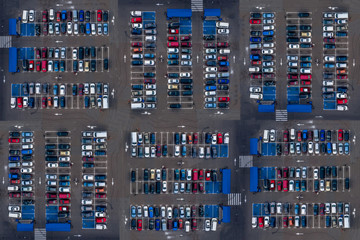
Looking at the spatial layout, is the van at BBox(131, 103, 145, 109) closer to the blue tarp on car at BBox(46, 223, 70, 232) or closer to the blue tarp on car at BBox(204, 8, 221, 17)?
the blue tarp on car at BBox(204, 8, 221, 17)

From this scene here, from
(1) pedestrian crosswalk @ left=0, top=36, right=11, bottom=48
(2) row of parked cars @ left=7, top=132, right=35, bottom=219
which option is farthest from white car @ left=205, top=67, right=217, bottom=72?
(1) pedestrian crosswalk @ left=0, top=36, right=11, bottom=48

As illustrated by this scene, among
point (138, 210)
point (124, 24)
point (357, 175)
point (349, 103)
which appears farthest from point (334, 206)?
point (124, 24)

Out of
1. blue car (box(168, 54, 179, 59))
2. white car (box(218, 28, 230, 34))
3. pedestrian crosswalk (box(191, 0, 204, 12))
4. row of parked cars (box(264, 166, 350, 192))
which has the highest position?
pedestrian crosswalk (box(191, 0, 204, 12))

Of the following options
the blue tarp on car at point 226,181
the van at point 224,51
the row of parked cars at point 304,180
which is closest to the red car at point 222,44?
the van at point 224,51

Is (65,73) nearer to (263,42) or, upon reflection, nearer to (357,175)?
(263,42)

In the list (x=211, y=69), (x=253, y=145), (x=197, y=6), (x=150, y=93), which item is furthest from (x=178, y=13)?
(x=253, y=145)

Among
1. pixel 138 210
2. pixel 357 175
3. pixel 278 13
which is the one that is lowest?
pixel 138 210
